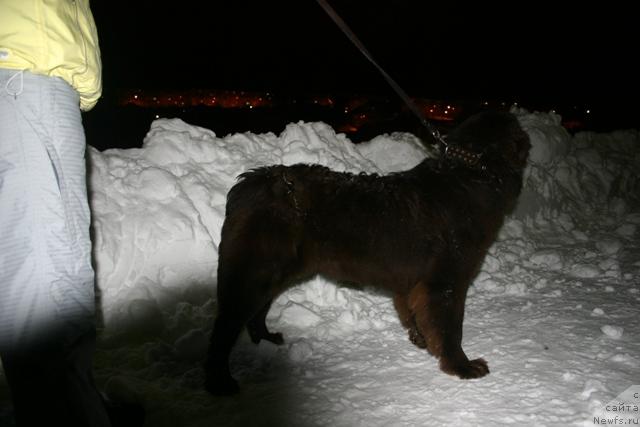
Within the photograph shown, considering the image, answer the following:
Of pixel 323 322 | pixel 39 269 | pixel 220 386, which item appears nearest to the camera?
pixel 39 269

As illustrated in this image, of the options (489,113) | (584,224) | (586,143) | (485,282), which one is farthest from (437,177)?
(586,143)

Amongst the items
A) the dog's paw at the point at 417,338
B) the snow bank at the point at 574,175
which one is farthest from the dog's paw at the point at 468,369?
the snow bank at the point at 574,175

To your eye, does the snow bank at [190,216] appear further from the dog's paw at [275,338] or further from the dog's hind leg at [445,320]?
Result: the dog's hind leg at [445,320]

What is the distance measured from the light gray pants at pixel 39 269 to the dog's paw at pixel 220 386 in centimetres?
120

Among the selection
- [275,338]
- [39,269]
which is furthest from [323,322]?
[39,269]

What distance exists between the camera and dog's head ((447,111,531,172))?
11.5 ft

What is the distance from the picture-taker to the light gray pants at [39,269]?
1.65 m

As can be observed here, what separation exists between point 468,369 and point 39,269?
2807 mm

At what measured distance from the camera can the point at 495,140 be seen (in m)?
3.55

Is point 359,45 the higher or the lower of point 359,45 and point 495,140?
the higher

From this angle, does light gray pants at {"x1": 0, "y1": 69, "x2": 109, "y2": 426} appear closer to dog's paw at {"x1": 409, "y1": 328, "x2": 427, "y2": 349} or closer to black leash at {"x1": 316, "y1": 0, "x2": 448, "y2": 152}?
black leash at {"x1": 316, "y1": 0, "x2": 448, "y2": 152}

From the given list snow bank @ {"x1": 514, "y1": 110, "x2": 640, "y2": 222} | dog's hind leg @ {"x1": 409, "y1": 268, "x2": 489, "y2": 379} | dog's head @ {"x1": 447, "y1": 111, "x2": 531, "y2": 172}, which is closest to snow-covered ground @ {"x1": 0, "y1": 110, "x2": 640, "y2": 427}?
dog's hind leg @ {"x1": 409, "y1": 268, "x2": 489, "y2": 379}

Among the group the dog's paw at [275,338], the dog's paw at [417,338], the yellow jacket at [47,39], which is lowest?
the dog's paw at [275,338]

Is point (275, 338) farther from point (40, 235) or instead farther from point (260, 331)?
point (40, 235)
